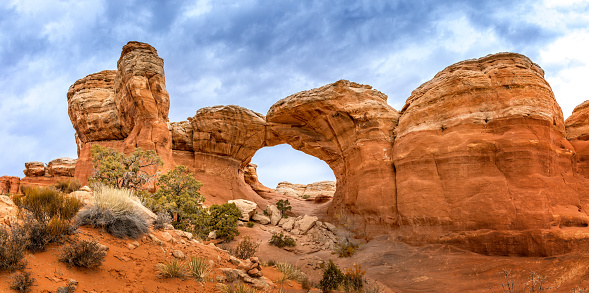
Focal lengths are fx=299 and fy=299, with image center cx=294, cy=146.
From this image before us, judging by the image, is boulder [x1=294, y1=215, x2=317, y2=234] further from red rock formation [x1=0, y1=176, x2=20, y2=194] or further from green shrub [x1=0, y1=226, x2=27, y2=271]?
red rock formation [x1=0, y1=176, x2=20, y2=194]

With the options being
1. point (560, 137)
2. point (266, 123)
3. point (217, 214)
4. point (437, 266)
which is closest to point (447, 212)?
point (437, 266)

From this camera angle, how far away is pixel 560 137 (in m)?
12.9

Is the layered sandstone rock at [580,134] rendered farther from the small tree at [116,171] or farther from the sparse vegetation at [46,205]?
the small tree at [116,171]

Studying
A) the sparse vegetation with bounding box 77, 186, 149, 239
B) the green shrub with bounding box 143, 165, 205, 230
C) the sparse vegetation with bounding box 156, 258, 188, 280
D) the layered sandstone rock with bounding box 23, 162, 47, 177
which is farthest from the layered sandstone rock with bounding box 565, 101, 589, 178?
the layered sandstone rock with bounding box 23, 162, 47, 177

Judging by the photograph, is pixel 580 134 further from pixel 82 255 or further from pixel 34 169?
pixel 34 169

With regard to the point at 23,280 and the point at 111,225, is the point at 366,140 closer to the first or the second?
the point at 111,225

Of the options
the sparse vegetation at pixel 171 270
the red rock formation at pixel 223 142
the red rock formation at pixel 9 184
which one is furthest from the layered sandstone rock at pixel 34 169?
the sparse vegetation at pixel 171 270

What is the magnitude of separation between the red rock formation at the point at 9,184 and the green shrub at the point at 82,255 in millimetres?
34560

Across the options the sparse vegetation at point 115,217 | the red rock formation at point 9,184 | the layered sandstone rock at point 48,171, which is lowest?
the sparse vegetation at point 115,217

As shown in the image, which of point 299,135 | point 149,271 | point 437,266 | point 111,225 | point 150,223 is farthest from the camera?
point 299,135

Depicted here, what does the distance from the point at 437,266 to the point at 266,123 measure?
17349 mm

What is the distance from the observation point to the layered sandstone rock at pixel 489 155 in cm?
1134

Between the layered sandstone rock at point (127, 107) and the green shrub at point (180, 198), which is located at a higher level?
the layered sandstone rock at point (127, 107)

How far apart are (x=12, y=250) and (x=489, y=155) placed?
14785 millimetres
